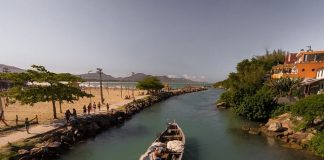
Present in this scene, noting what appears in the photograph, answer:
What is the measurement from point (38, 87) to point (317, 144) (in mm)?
37809

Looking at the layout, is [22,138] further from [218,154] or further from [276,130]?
[276,130]

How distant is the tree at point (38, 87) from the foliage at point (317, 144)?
108ft

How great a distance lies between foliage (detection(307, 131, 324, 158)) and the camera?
25.7 metres

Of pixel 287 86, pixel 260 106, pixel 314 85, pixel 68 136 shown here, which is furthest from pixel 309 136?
pixel 68 136

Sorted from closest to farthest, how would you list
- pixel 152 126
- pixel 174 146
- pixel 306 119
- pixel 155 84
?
1. pixel 174 146
2. pixel 306 119
3. pixel 152 126
4. pixel 155 84

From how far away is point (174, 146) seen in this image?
24.3 meters

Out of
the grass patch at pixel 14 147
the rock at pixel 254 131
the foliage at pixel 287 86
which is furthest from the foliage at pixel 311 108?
the grass patch at pixel 14 147

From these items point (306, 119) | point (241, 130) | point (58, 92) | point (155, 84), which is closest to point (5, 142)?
point (58, 92)

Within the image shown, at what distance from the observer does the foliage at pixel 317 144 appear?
25667mm

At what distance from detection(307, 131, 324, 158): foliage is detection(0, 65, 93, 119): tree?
3304cm

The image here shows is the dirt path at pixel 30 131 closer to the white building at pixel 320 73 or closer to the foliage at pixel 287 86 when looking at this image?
the foliage at pixel 287 86

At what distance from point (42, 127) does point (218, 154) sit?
24.0 metres

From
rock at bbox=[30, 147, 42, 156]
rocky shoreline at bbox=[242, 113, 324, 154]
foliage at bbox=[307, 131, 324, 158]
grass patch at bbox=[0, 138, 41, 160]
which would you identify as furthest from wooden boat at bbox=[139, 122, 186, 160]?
foliage at bbox=[307, 131, 324, 158]

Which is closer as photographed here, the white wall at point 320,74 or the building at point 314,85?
the building at point 314,85
